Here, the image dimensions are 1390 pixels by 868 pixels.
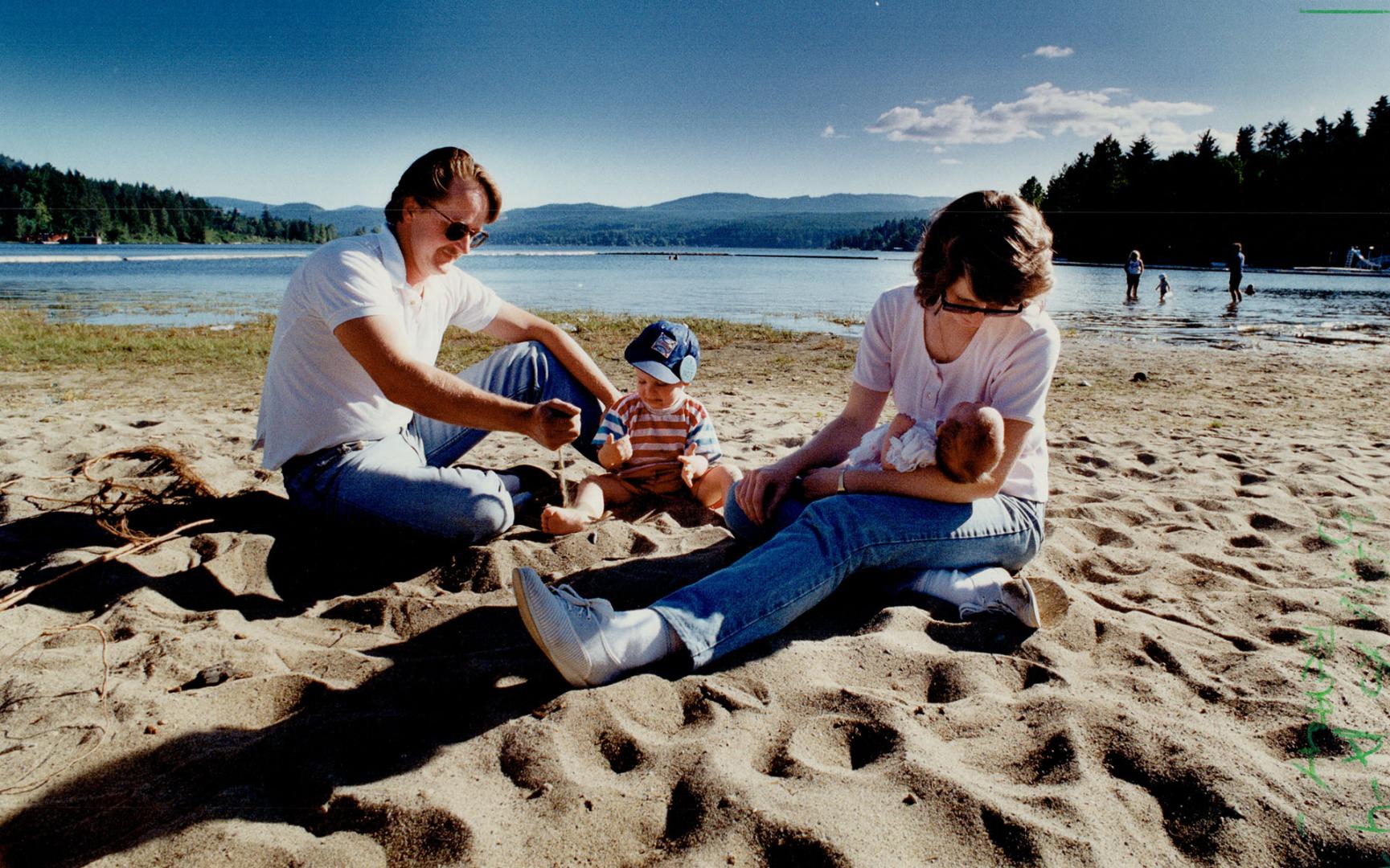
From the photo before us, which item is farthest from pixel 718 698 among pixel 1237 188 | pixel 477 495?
pixel 1237 188

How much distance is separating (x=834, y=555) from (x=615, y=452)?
61.6 inches

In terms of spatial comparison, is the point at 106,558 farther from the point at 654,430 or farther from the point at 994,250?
the point at 994,250

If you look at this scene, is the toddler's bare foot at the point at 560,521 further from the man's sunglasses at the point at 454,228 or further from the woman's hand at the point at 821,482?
the man's sunglasses at the point at 454,228

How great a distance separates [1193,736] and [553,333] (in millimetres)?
3020

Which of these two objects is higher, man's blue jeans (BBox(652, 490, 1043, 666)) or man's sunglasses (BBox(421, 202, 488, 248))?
man's sunglasses (BBox(421, 202, 488, 248))

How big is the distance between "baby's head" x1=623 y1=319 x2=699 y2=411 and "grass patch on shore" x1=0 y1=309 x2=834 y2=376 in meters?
4.71

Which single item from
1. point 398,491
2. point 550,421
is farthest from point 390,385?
point 550,421

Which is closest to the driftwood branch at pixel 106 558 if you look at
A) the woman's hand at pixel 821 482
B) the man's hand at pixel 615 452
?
the man's hand at pixel 615 452

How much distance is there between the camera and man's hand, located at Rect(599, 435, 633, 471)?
359 cm

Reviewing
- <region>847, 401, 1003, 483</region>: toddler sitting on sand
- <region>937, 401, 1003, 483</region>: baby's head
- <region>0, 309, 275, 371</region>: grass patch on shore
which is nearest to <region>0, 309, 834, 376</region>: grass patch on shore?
<region>0, 309, 275, 371</region>: grass patch on shore

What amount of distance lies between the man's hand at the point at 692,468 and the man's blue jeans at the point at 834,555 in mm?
1263

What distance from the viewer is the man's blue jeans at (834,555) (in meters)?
2.10

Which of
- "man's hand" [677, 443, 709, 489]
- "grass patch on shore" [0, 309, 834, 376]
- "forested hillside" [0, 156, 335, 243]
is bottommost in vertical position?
"man's hand" [677, 443, 709, 489]

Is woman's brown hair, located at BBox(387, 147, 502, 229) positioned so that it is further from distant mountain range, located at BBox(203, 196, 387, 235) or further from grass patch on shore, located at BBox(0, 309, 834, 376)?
distant mountain range, located at BBox(203, 196, 387, 235)
